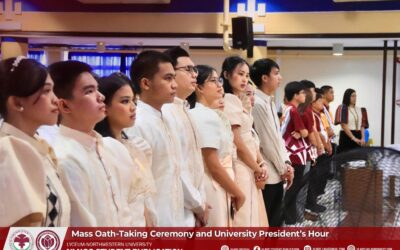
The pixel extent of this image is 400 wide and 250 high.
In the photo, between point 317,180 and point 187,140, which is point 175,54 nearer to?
point 187,140

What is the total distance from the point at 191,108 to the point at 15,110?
1534mm

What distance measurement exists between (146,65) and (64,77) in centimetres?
68

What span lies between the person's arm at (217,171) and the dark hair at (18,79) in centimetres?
146

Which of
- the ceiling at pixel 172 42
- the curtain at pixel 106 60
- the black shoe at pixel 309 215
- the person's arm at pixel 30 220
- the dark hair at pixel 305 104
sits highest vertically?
the ceiling at pixel 172 42

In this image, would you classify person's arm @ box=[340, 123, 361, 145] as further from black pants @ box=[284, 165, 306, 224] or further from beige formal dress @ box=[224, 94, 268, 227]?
black pants @ box=[284, 165, 306, 224]

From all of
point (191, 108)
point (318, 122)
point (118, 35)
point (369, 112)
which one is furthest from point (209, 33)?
point (191, 108)

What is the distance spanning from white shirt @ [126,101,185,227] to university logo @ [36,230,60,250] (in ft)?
2.44

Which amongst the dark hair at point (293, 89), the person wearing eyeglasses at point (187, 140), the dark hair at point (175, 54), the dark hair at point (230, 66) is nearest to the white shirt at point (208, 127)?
the person wearing eyeglasses at point (187, 140)

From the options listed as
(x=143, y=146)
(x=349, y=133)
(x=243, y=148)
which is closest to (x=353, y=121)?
(x=349, y=133)

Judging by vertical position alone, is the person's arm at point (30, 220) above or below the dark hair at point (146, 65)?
below

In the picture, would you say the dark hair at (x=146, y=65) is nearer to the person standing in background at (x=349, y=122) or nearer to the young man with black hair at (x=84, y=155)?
the young man with black hair at (x=84, y=155)

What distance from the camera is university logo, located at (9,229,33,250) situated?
1.46 metres

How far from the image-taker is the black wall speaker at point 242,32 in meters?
7.32

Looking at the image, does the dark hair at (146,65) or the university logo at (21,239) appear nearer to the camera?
the university logo at (21,239)
